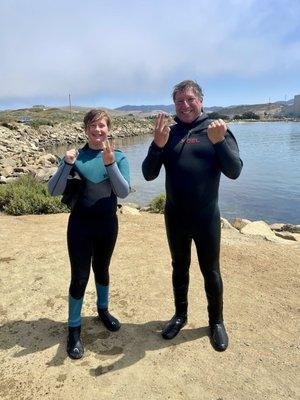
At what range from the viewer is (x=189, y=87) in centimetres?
390

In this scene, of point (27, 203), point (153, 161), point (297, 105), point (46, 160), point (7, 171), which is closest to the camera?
point (153, 161)

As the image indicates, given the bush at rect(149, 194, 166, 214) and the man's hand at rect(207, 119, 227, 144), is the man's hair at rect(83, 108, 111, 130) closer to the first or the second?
the man's hand at rect(207, 119, 227, 144)

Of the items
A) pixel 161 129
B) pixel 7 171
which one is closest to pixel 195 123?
pixel 161 129

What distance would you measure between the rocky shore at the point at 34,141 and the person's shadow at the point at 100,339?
40.6 ft

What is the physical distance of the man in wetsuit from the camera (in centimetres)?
388

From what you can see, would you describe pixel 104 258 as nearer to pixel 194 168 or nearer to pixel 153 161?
pixel 153 161

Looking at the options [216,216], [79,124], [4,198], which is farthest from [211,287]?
[79,124]

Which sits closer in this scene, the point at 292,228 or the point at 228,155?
the point at 228,155

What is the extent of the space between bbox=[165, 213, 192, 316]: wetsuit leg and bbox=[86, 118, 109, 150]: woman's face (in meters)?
1.05

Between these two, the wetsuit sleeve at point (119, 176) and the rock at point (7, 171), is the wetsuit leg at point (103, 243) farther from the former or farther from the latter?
the rock at point (7, 171)

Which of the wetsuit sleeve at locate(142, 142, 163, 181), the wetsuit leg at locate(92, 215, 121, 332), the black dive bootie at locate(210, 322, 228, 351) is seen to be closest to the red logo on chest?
the wetsuit sleeve at locate(142, 142, 163, 181)

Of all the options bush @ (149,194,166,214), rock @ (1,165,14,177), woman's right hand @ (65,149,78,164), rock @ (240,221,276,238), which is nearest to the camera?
woman's right hand @ (65,149,78,164)

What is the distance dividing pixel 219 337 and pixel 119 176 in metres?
2.07

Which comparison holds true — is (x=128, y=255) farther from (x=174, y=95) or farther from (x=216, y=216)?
(x=174, y=95)
